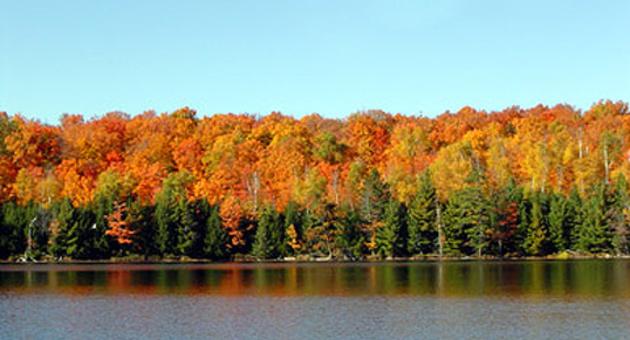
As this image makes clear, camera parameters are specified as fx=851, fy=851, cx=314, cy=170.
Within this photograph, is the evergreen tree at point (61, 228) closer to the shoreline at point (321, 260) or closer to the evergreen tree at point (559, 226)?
the shoreline at point (321, 260)

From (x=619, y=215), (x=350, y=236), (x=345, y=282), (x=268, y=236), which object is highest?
(x=619, y=215)

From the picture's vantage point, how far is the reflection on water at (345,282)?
183ft

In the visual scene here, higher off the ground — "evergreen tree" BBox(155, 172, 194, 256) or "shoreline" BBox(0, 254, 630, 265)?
"evergreen tree" BBox(155, 172, 194, 256)

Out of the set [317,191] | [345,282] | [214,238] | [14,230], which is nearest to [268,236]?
[214,238]

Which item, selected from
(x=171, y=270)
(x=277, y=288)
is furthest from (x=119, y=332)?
(x=171, y=270)

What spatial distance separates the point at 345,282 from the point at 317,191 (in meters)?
52.2

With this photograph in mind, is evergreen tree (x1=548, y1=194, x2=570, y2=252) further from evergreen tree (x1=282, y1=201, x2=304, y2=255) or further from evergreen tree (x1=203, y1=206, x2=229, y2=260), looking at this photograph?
evergreen tree (x1=203, y1=206, x2=229, y2=260)

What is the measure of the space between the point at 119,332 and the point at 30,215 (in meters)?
77.2

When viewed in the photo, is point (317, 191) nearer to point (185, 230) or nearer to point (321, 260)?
point (321, 260)

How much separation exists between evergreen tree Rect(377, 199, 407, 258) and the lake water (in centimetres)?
3362

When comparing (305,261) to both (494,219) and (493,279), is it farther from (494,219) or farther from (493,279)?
(493,279)

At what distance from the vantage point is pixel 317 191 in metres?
117

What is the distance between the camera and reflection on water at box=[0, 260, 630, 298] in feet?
183

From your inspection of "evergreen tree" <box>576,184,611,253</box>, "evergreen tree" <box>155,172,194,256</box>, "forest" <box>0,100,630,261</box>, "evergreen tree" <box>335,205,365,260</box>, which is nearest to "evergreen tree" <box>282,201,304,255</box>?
"forest" <box>0,100,630,261</box>
